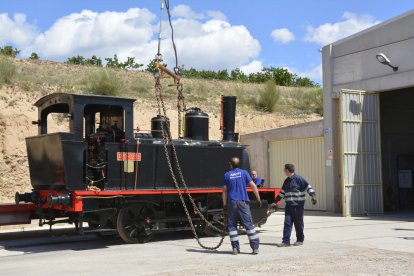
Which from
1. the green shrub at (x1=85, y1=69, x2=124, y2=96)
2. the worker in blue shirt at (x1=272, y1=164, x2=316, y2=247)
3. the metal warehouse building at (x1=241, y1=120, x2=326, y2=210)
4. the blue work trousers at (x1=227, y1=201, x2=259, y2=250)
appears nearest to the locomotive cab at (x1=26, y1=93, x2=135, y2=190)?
the blue work trousers at (x1=227, y1=201, x2=259, y2=250)

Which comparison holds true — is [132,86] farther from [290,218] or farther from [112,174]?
[290,218]

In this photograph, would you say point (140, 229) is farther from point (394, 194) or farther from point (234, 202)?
point (394, 194)

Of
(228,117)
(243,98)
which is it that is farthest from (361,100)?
(243,98)

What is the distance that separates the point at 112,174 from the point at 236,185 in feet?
9.77

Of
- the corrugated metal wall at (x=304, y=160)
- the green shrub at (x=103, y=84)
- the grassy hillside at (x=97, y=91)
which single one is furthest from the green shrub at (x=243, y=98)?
the corrugated metal wall at (x=304, y=160)

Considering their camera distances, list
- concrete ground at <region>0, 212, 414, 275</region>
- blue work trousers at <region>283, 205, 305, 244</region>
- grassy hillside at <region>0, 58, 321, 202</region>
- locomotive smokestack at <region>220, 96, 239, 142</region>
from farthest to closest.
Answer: grassy hillside at <region>0, 58, 321, 202</region> → locomotive smokestack at <region>220, 96, 239, 142</region> → blue work trousers at <region>283, 205, 305, 244</region> → concrete ground at <region>0, 212, 414, 275</region>

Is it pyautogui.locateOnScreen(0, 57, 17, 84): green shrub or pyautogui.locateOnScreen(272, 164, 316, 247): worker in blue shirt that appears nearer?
pyautogui.locateOnScreen(272, 164, 316, 247): worker in blue shirt

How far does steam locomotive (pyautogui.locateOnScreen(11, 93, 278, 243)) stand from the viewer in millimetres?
11547

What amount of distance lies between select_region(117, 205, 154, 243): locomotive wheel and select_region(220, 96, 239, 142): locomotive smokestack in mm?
3210

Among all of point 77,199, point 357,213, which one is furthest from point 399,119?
point 77,199

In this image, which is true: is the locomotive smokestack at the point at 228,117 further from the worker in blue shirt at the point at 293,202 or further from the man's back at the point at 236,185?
the man's back at the point at 236,185

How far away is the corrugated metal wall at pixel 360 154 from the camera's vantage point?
18.8m

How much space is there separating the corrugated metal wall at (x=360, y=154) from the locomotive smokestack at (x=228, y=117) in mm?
5618

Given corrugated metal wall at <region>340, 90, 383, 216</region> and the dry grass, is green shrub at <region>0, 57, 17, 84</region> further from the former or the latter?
corrugated metal wall at <region>340, 90, 383, 216</region>
